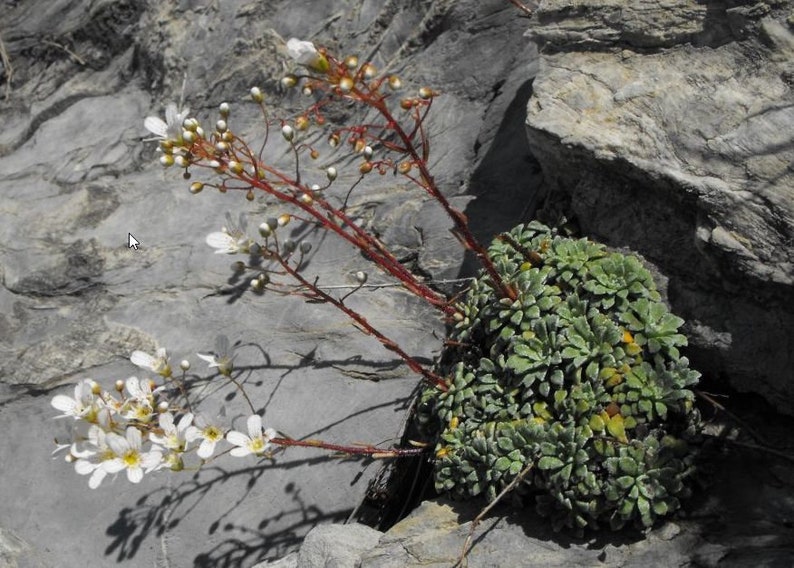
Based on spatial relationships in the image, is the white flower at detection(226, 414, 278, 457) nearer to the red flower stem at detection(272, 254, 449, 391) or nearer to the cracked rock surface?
the cracked rock surface

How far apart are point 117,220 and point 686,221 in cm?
288

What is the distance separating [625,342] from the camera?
2.92 metres

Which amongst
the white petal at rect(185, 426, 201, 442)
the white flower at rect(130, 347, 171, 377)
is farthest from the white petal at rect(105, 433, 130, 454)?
the white flower at rect(130, 347, 171, 377)

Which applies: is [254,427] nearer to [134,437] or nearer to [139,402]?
[134,437]

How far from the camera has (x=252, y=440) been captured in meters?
3.02

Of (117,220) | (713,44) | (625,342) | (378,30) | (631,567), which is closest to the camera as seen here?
(631,567)

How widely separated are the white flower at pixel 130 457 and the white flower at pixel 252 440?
0.26 m

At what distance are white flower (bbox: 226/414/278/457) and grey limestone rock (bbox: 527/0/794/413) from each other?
1455 mm

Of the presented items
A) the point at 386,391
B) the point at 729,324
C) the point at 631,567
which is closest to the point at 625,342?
the point at 729,324

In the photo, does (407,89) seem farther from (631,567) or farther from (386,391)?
(631,567)

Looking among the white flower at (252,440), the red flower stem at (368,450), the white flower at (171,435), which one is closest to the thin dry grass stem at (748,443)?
the red flower stem at (368,450)

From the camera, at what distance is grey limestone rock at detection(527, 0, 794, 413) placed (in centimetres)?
279

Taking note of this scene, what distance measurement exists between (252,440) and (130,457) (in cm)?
42

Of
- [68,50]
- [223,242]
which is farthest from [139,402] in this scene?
[68,50]
